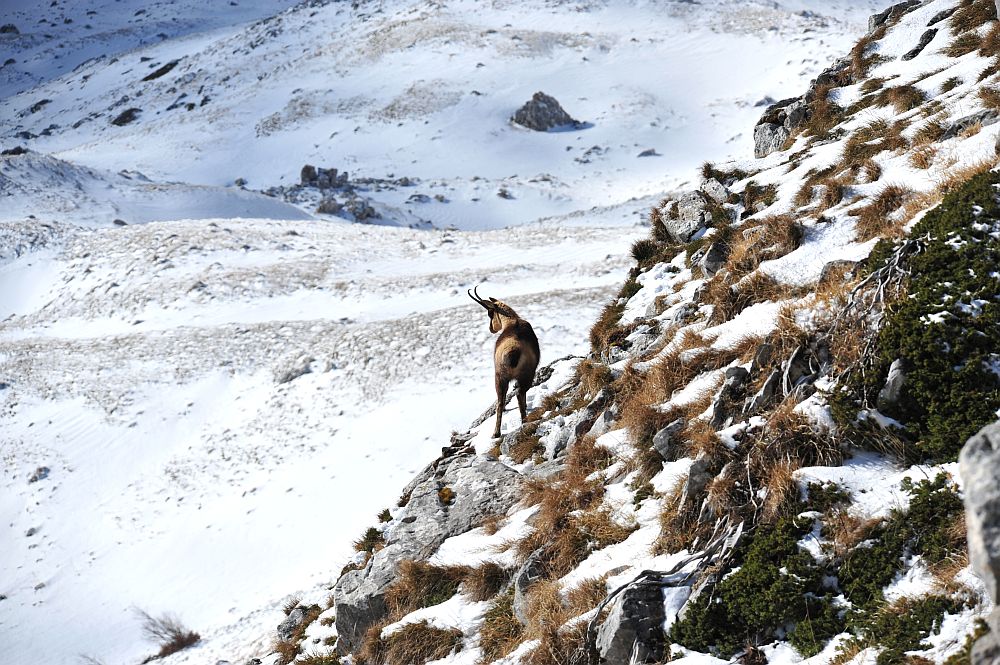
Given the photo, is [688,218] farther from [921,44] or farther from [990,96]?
[921,44]

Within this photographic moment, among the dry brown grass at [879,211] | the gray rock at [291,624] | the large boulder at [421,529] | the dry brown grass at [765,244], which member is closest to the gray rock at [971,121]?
the dry brown grass at [879,211]

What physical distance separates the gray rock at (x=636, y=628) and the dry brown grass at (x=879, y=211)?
454 centimetres

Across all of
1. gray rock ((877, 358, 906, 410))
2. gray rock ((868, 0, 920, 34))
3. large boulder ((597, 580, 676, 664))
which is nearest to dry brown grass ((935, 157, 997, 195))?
gray rock ((877, 358, 906, 410))

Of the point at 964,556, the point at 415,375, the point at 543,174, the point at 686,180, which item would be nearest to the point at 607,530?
the point at 964,556

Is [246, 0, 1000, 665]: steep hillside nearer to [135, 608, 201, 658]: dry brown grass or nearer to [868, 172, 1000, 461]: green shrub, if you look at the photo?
[868, 172, 1000, 461]: green shrub

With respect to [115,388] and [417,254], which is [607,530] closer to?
[115,388]

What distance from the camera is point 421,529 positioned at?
8398 mm

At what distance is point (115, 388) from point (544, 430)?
16.8m

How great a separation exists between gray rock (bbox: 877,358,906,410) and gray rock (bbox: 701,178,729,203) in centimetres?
616

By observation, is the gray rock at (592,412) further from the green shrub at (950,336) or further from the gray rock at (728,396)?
the green shrub at (950,336)

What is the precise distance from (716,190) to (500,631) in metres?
7.65

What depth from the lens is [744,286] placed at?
793 centimetres

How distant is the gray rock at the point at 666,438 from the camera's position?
6566 mm

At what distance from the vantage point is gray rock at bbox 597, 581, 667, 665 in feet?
16.4
